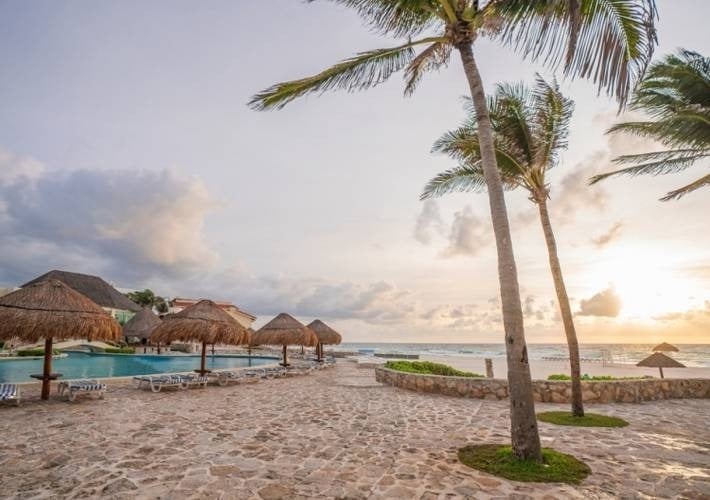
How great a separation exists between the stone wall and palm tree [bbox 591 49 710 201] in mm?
5274

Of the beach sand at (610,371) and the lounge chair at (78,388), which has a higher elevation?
the lounge chair at (78,388)

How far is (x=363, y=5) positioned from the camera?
5590mm

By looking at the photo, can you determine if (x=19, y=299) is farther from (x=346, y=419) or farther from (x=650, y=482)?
(x=650, y=482)

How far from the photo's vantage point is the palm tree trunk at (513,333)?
4555 millimetres

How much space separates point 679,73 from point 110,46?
44.5 ft

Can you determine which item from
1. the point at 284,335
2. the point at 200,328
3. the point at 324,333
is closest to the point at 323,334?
the point at 324,333

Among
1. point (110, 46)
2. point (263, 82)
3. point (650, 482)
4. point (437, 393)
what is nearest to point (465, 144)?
point (263, 82)

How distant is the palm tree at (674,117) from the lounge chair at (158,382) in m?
14.0

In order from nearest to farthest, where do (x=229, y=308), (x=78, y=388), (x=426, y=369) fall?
(x=78, y=388), (x=426, y=369), (x=229, y=308)

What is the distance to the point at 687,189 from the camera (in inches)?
361

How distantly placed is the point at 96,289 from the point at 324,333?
2903 centimetres

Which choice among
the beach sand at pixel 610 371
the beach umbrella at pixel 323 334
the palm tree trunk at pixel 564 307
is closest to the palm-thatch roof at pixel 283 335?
the beach umbrella at pixel 323 334

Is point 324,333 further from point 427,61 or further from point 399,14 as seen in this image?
point 399,14

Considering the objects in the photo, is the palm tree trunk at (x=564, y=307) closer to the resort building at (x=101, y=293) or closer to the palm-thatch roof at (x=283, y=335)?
the palm-thatch roof at (x=283, y=335)
